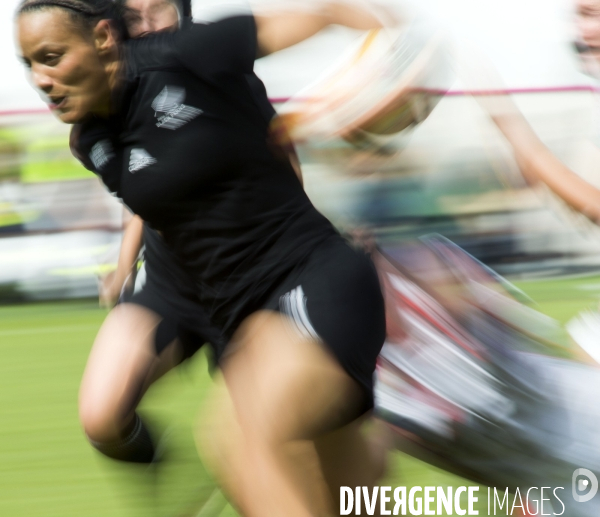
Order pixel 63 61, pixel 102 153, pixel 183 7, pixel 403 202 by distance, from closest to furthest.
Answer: pixel 63 61, pixel 102 153, pixel 183 7, pixel 403 202

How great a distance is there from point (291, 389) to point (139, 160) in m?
0.68

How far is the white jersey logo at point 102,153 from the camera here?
234 centimetres

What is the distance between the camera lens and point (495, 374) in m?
2.66

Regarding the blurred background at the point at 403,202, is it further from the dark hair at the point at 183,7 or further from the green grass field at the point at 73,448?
the dark hair at the point at 183,7

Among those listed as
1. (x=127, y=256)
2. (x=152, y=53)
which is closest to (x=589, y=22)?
(x=152, y=53)

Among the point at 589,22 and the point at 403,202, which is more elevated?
the point at 589,22

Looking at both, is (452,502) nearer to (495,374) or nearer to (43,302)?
(495,374)

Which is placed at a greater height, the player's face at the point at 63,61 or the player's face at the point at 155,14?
the player's face at the point at 63,61

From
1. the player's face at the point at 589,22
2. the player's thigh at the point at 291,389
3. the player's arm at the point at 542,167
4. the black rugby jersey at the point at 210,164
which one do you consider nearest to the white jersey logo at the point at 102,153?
the black rugby jersey at the point at 210,164

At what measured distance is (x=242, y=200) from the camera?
2.25 m

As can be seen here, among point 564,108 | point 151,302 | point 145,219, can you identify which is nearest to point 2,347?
point 151,302

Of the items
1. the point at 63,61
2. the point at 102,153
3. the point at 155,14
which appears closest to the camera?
the point at 63,61

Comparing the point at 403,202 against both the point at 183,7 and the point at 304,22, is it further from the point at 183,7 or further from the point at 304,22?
the point at 304,22

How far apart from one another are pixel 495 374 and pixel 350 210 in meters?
5.17
